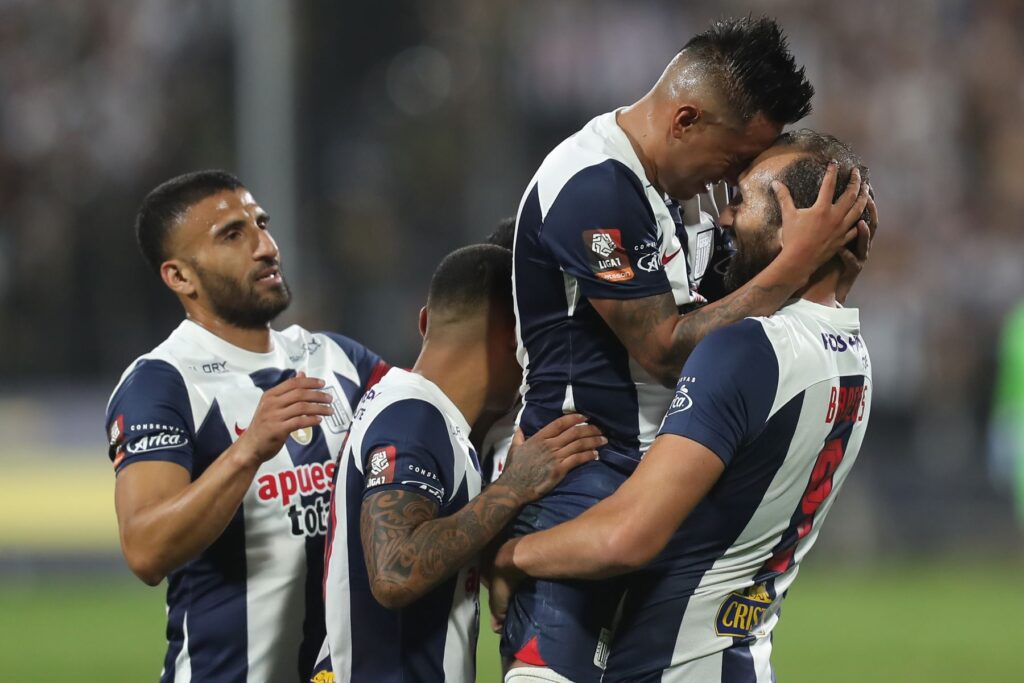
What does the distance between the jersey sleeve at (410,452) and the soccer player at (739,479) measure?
0.93 ft

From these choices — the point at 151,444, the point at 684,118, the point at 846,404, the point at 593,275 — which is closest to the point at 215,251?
the point at 151,444

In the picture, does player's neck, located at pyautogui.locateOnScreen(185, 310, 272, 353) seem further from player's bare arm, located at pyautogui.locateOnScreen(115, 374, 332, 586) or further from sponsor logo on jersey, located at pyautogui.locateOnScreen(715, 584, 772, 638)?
sponsor logo on jersey, located at pyautogui.locateOnScreen(715, 584, 772, 638)

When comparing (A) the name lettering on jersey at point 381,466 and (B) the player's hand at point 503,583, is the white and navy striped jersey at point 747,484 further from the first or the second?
(A) the name lettering on jersey at point 381,466

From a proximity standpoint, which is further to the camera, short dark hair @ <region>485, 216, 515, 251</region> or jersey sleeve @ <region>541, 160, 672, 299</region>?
short dark hair @ <region>485, 216, 515, 251</region>

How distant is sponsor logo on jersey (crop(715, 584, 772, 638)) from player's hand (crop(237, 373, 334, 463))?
4.32 ft

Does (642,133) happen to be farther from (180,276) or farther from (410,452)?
(180,276)

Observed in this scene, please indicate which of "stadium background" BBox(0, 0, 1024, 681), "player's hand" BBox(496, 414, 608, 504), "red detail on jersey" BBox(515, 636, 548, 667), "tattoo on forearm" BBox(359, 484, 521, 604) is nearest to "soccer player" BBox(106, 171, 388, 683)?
"tattoo on forearm" BBox(359, 484, 521, 604)

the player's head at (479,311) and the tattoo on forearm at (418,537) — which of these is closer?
the tattoo on forearm at (418,537)

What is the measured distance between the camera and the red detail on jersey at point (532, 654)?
3812mm

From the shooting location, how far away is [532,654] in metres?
3.83

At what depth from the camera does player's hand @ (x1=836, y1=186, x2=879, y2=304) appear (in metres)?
3.78

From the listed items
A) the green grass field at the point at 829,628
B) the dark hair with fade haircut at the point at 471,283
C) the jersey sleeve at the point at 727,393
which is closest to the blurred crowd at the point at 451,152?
the green grass field at the point at 829,628

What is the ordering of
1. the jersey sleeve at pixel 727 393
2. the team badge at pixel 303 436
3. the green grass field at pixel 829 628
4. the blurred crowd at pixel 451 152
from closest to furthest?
the jersey sleeve at pixel 727 393 < the team badge at pixel 303 436 < the green grass field at pixel 829 628 < the blurred crowd at pixel 451 152

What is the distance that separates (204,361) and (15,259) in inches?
364
